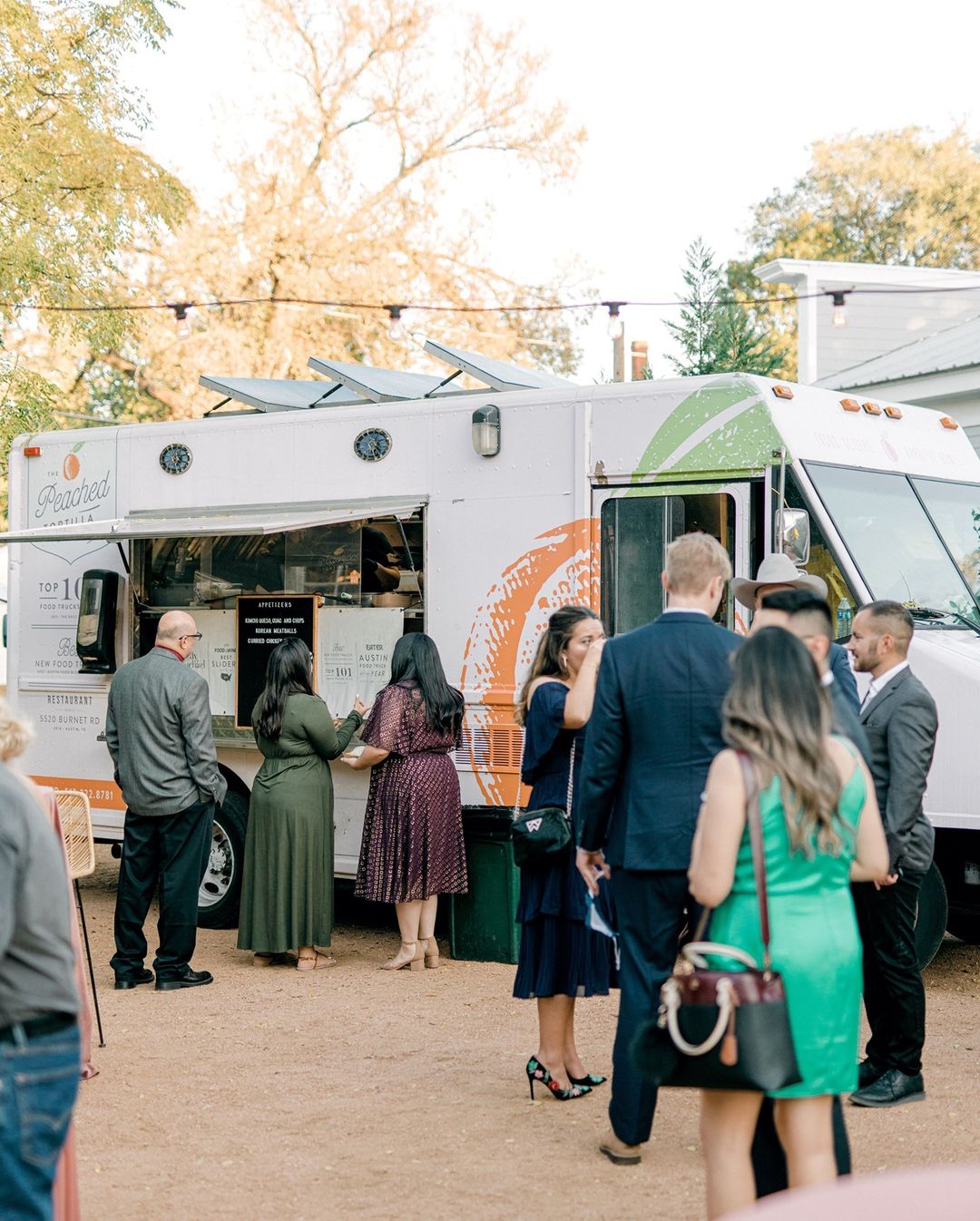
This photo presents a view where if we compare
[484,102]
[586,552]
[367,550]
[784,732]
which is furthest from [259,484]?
[484,102]

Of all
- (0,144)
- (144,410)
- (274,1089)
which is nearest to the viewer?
(274,1089)

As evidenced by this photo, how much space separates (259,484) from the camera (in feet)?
29.7

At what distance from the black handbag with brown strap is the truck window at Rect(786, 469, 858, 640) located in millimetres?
4052

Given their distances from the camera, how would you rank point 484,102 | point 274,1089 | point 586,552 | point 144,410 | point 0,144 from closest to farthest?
point 274,1089, point 586,552, point 0,144, point 484,102, point 144,410

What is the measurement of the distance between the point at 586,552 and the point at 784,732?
4.49 metres

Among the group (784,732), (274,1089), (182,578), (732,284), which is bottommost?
(274,1089)

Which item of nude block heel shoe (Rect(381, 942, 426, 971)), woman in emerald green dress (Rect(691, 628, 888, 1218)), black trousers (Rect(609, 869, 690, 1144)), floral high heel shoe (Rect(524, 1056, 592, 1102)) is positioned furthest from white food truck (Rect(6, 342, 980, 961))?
woman in emerald green dress (Rect(691, 628, 888, 1218))

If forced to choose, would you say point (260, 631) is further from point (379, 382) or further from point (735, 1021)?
point (735, 1021)

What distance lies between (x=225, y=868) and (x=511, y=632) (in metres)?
2.51

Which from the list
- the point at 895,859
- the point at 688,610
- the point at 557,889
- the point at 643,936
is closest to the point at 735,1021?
the point at 643,936

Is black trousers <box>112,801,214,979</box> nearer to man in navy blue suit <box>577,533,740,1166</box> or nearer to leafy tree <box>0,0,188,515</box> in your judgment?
man in navy blue suit <box>577,533,740,1166</box>

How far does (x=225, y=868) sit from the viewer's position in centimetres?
930

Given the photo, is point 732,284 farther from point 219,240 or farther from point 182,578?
point 182,578

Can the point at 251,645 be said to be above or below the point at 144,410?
below
